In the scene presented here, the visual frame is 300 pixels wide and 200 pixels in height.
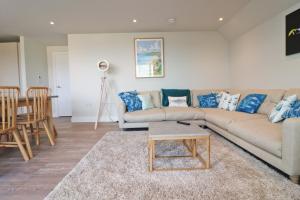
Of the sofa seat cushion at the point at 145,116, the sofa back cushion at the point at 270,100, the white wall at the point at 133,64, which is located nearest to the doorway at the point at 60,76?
the white wall at the point at 133,64

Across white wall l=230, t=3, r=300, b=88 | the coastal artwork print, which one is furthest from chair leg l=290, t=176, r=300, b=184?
the coastal artwork print

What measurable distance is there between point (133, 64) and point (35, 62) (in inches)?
118

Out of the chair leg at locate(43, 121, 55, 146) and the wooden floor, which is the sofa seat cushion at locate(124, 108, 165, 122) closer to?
the wooden floor

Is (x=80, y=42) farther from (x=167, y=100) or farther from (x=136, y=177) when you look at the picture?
(x=136, y=177)

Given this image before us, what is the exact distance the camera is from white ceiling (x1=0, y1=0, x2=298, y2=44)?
3420 mm

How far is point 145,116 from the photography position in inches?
154

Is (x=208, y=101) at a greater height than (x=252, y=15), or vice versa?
(x=252, y=15)

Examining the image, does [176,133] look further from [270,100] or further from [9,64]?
[9,64]

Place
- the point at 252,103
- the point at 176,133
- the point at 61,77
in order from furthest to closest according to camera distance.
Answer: the point at 61,77 → the point at 252,103 → the point at 176,133

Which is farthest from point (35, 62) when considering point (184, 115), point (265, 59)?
point (265, 59)

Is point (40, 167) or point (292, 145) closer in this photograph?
point (292, 145)

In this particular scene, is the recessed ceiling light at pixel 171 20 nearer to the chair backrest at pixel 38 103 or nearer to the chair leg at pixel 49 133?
the chair backrest at pixel 38 103

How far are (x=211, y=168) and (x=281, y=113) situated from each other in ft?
3.78

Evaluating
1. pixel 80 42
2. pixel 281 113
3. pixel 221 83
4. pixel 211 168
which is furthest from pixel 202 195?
pixel 80 42
